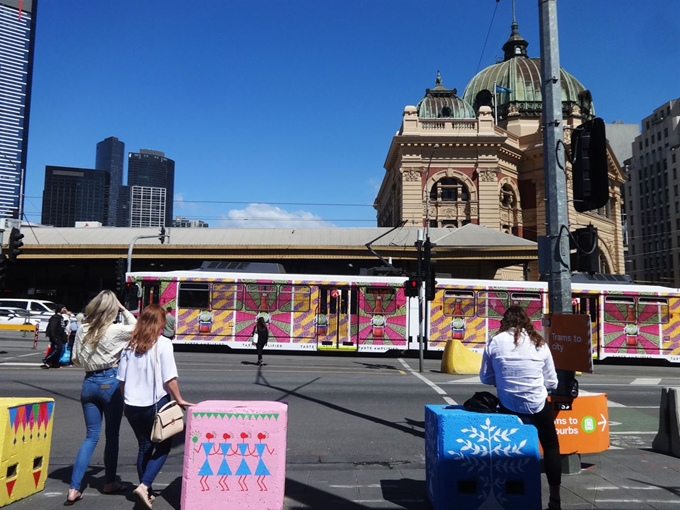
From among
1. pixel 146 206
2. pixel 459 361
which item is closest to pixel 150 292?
pixel 459 361

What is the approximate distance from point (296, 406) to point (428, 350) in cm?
1220

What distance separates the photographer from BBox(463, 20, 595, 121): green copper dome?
56562 millimetres

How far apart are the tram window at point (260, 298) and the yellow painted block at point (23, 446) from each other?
1560 centimetres

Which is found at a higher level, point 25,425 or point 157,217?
point 157,217

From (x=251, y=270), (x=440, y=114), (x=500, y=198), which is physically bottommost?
(x=251, y=270)

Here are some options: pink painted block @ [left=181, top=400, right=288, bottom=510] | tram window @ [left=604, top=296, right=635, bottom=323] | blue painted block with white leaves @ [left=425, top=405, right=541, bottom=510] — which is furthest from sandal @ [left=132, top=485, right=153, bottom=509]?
tram window @ [left=604, top=296, right=635, bottom=323]

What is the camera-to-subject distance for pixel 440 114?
51.5 m

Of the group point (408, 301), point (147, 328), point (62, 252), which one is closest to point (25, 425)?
point (147, 328)

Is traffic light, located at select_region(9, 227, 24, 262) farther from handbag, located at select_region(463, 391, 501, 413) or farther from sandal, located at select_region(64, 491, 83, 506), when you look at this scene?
handbag, located at select_region(463, 391, 501, 413)

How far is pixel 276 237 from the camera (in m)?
41.2

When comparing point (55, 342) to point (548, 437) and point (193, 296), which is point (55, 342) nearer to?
point (193, 296)

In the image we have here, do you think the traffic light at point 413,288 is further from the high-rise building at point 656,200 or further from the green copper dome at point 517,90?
the high-rise building at point 656,200

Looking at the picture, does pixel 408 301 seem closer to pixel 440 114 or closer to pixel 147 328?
pixel 147 328

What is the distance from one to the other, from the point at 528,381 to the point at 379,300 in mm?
16381
